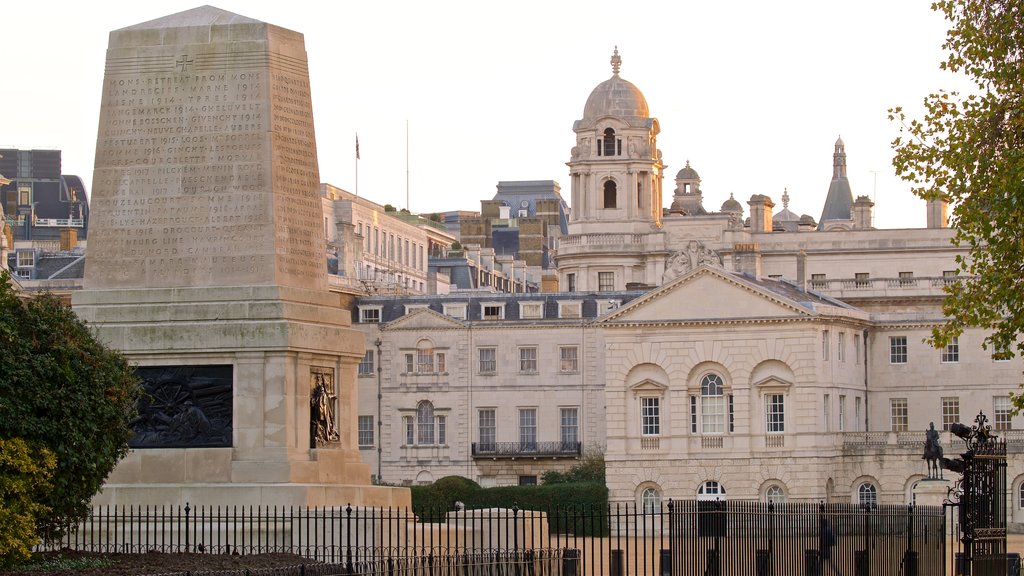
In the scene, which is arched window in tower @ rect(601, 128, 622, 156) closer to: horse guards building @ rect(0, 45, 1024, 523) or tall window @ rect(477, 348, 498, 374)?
horse guards building @ rect(0, 45, 1024, 523)

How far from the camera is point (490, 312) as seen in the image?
108875 mm

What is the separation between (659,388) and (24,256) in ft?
104

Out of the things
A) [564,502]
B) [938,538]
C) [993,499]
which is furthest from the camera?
[564,502]

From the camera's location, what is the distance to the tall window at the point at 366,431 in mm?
108438

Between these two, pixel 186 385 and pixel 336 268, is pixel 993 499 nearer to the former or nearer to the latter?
pixel 186 385

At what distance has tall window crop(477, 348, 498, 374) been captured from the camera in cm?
10788

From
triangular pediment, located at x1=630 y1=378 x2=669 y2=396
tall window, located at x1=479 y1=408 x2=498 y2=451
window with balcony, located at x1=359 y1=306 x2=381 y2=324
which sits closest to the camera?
triangular pediment, located at x1=630 y1=378 x2=669 y2=396

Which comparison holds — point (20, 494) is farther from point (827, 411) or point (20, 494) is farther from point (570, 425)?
point (570, 425)

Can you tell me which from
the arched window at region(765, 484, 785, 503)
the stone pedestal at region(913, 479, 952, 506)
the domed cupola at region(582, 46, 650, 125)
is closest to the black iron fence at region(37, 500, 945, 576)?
the stone pedestal at region(913, 479, 952, 506)

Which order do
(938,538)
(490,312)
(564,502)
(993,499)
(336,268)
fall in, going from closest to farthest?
1. (993,499)
2. (938,538)
3. (564,502)
4. (490,312)
5. (336,268)

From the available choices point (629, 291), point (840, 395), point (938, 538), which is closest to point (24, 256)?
point (629, 291)

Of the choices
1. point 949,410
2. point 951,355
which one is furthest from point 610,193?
point 949,410

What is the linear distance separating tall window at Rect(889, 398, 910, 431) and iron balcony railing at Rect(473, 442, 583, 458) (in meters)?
13.3

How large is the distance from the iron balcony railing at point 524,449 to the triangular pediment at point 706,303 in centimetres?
1017
